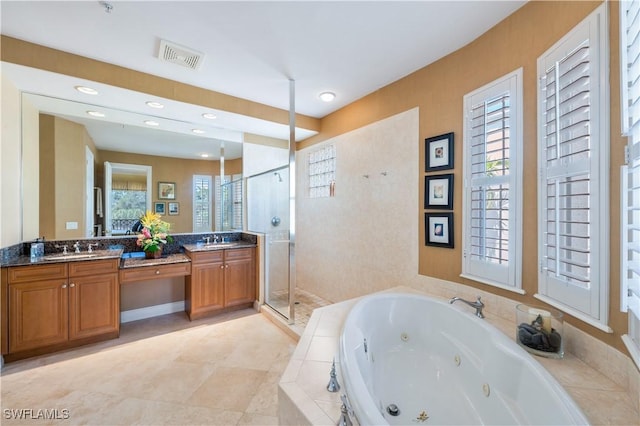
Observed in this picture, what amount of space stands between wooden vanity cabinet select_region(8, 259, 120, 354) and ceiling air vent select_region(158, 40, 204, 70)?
196 cm

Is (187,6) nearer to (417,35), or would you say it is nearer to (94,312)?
(417,35)

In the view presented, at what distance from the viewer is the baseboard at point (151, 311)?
299 centimetres

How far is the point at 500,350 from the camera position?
141cm

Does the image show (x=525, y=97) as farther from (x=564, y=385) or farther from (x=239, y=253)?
(x=239, y=253)

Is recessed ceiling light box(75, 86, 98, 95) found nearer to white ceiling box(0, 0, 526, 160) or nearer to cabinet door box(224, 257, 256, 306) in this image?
white ceiling box(0, 0, 526, 160)

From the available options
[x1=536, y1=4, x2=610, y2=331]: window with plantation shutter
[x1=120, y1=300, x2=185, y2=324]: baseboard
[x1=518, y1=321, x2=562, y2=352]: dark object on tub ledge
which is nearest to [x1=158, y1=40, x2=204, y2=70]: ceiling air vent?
[x1=536, y1=4, x2=610, y2=331]: window with plantation shutter

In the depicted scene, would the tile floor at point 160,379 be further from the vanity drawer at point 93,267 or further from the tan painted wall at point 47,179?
the tan painted wall at point 47,179

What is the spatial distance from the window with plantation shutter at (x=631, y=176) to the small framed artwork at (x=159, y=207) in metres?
3.81

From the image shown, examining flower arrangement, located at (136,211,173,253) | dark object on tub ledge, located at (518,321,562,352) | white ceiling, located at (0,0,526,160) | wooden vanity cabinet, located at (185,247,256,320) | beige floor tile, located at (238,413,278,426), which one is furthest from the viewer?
wooden vanity cabinet, located at (185,247,256,320)

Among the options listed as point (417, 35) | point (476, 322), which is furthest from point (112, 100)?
point (476, 322)

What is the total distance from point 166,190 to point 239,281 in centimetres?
146

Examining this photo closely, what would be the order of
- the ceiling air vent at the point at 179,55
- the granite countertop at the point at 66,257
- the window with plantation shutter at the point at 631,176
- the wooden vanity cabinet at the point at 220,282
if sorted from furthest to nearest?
the wooden vanity cabinet at the point at 220,282 → the granite countertop at the point at 66,257 → the ceiling air vent at the point at 179,55 → the window with plantation shutter at the point at 631,176

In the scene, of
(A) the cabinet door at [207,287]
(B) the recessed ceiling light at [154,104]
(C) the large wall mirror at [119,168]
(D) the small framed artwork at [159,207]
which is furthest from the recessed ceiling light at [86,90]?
(A) the cabinet door at [207,287]

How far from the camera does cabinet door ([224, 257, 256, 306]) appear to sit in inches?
126
